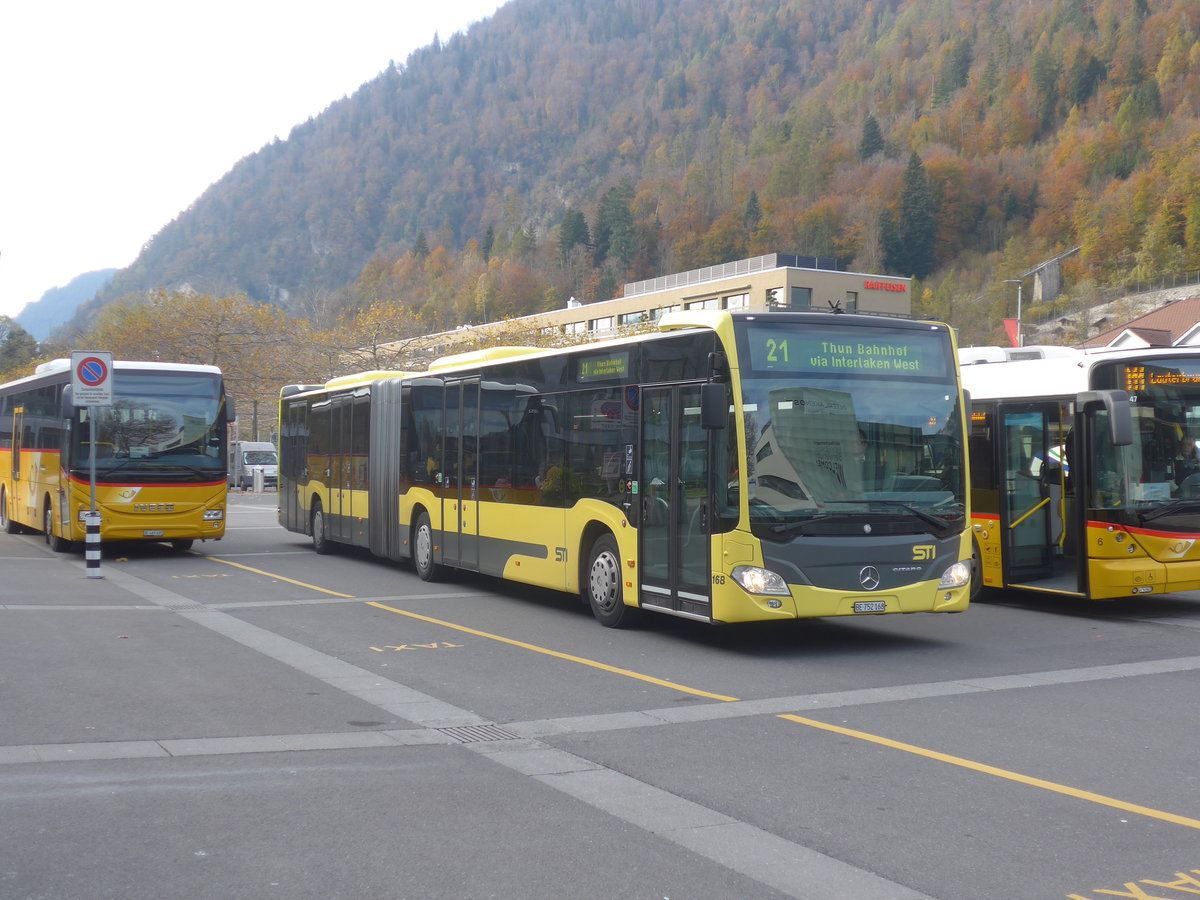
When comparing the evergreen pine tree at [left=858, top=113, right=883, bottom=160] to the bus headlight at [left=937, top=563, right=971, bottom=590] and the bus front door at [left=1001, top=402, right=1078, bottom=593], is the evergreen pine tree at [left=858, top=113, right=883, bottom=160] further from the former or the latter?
the bus headlight at [left=937, top=563, right=971, bottom=590]

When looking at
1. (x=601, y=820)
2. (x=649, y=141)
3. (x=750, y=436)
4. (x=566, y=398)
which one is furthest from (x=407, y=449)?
(x=649, y=141)

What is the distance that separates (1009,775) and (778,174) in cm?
13523

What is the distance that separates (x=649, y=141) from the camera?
559 feet

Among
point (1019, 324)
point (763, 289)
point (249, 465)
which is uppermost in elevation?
point (763, 289)

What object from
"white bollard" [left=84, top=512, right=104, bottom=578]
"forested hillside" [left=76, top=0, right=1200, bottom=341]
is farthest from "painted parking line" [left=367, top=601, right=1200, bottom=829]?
"forested hillside" [left=76, top=0, right=1200, bottom=341]

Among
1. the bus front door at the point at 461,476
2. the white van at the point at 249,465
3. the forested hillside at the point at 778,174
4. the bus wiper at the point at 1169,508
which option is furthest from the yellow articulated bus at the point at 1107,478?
the forested hillside at the point at 778,174

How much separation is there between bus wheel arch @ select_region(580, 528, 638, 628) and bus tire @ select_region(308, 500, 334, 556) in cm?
970

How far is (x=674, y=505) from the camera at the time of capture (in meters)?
11.4

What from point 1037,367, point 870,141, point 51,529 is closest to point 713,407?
point 1037,367

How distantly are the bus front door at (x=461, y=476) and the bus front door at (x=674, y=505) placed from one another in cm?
423

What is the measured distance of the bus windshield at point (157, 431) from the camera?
19.6m

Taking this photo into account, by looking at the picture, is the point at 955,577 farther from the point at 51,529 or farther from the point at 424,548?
the point at 51,529

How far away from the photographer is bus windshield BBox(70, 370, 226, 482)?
19.6 meters

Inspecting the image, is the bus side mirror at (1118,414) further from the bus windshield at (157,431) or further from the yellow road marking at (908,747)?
the bus windshield at (157,431)
